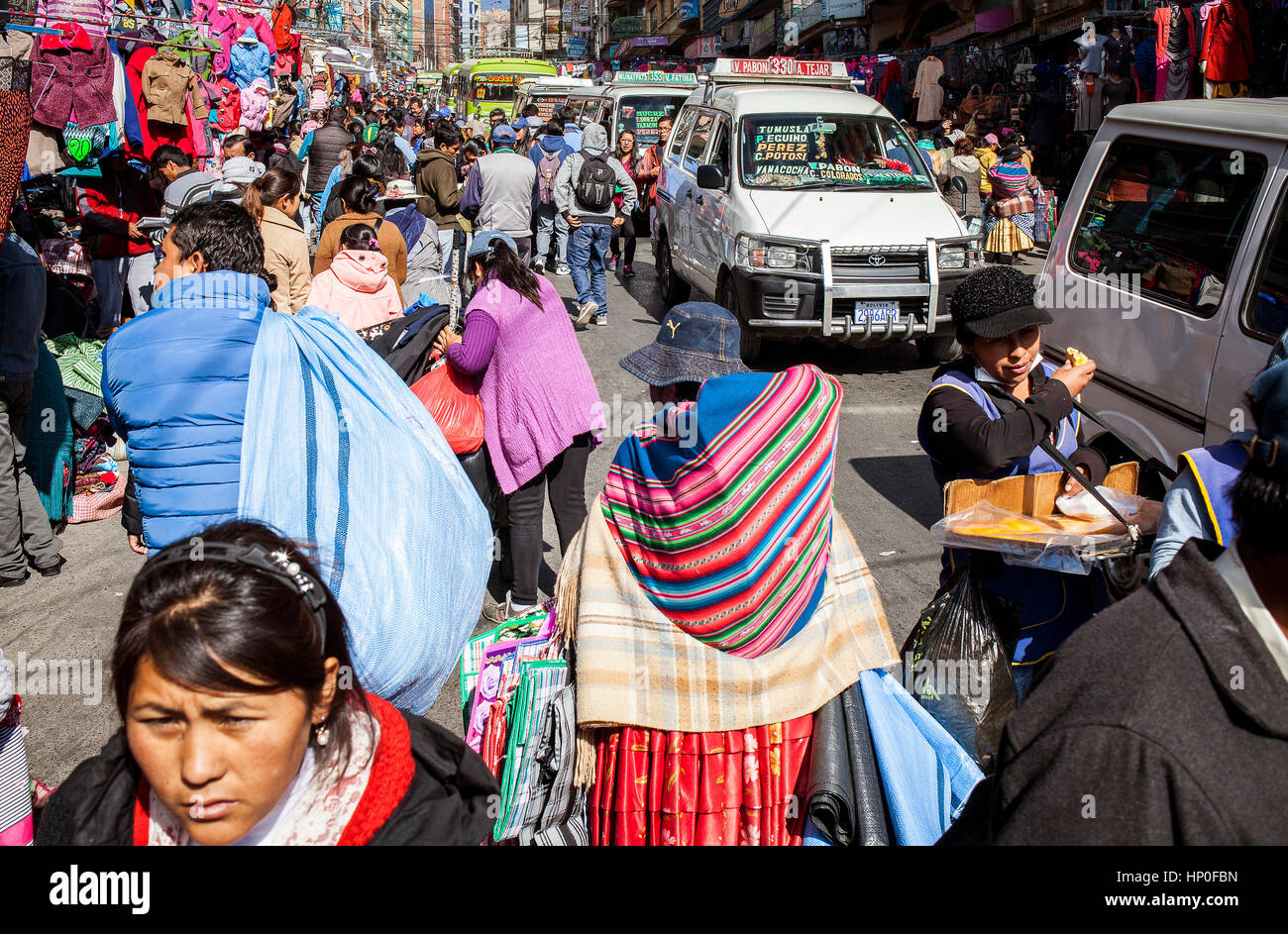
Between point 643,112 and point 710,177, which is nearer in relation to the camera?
point 710,177

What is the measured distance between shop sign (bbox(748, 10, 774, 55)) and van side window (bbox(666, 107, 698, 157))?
2292 cm

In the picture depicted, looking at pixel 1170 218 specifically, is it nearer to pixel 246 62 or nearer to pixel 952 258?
pixel 952 258

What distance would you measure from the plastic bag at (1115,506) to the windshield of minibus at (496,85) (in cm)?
3034

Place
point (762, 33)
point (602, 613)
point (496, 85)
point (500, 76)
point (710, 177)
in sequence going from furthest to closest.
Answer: point (762, 33) → point (496, 85) → point (500, 76) → point (710, 177) → point (602, 613)

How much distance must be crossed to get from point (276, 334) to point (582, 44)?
262 ft

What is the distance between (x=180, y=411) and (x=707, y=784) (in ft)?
5.52

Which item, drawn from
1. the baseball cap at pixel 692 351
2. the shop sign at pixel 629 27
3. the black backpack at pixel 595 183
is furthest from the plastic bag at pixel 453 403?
the shop sign at pixel 629 27

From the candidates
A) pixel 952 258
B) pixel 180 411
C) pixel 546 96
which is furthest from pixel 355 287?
pixel 546 96

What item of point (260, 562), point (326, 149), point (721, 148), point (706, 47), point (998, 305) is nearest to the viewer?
point (260, 562)

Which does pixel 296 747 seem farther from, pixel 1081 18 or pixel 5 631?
pixel 1081 18

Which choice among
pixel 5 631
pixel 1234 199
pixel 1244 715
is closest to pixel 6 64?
pixel 5 631

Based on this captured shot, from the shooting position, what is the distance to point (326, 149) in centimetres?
1102

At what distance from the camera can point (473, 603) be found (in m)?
3.00

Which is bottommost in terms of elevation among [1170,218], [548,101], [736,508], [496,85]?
[736,508]
